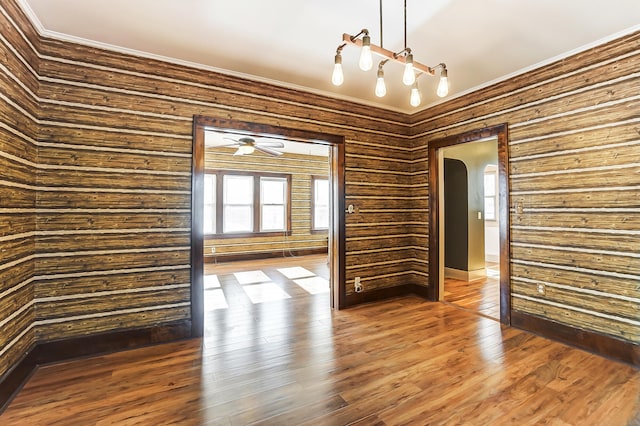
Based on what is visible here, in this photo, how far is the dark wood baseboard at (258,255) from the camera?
284 inches

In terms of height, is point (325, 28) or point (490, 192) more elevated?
point (325, 28)

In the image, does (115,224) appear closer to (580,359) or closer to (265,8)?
(265,8)

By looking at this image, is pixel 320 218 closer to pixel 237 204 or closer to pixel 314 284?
pixel 237 204

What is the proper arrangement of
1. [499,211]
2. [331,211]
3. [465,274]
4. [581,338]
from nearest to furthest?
1. [581,338]
2. [499,211]
3. [331,211]
4. [465,274]

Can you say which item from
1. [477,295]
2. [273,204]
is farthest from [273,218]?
[477,295]

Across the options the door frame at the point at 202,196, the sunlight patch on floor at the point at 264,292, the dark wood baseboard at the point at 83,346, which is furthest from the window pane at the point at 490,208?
the dark wood baseboard at the point at 83,346

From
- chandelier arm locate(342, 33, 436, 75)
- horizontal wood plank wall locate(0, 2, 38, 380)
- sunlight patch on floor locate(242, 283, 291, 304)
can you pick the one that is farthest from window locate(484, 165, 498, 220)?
horizontal wood plank wall locate(0, 2, 38, 380)

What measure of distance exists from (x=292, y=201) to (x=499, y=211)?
5.64 meters

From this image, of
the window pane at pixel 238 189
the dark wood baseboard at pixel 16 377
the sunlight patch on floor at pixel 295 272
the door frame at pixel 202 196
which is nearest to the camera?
the dark wood baseboard at pixel 16 377

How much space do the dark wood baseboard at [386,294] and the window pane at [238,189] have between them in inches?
184

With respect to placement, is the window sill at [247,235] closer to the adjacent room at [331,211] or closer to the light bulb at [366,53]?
the adjacent room at [331,211]

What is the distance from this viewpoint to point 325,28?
2.46m

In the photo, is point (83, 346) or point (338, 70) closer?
point (338, 70)

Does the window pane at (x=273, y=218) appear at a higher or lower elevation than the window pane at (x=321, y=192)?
lower
